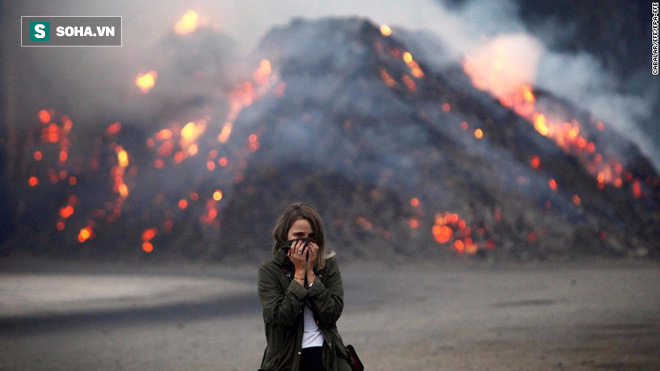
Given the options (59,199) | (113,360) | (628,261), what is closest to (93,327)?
(113,360)

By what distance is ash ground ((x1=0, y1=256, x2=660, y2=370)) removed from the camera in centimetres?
1378

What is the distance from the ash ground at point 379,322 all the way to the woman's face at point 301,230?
8636 millimetres

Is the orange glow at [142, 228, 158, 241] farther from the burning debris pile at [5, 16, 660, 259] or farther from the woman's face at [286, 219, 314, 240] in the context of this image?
the woman's face at [286, 219, 314, 240]

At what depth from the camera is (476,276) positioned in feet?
121

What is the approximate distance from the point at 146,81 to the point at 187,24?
23.8 feet

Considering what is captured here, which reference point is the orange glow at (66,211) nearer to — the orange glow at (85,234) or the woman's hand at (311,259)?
the orange glow at (85,234)

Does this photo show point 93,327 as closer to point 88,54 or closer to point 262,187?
point 262,187

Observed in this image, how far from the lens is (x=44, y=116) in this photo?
68.4m

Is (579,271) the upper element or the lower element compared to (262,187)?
lower

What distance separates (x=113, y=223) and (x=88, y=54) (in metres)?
16.4

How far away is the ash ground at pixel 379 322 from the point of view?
13781mm

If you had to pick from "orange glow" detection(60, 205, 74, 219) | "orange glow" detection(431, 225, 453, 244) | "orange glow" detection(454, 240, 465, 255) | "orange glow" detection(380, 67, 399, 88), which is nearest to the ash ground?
"orange glow" detection(454, 240, 465, 255)

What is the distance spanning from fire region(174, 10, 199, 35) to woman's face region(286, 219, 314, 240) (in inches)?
2721

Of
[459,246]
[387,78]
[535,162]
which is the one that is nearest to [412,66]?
[387,78]
